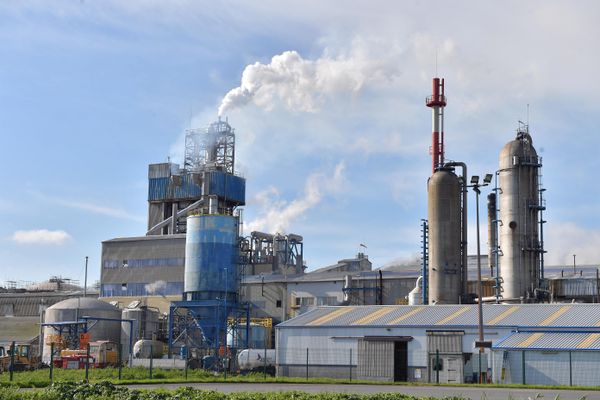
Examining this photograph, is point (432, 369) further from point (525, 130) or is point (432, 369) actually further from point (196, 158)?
point (196, 158)

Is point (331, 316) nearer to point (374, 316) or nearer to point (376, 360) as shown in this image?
point (374, 316)

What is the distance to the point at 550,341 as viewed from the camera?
45.5 m

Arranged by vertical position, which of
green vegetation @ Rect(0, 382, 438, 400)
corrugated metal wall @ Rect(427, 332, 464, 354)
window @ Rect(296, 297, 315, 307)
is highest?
window @ Rect(296, 297, 315, 307)

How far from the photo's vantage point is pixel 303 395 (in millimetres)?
24609

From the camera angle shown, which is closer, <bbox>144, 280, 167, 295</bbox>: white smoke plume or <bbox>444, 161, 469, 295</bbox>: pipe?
<bbox>444, 161, 469, 295</bbox>: pipe

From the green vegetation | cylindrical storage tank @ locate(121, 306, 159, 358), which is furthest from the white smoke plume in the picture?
the green vegetation

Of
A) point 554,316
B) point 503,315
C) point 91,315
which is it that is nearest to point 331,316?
point 503,315

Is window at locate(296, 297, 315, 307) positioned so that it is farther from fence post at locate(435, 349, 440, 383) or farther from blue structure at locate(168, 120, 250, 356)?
fence post at locate(435, 349, 440, 383)

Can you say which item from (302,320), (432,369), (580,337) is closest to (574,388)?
(580,337)

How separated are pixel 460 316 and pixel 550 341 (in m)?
8.47

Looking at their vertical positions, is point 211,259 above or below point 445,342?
above

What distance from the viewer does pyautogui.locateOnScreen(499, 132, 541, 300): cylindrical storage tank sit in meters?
64.4

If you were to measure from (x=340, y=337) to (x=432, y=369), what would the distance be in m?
6.76

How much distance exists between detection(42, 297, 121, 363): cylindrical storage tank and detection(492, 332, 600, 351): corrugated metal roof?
139 feet
